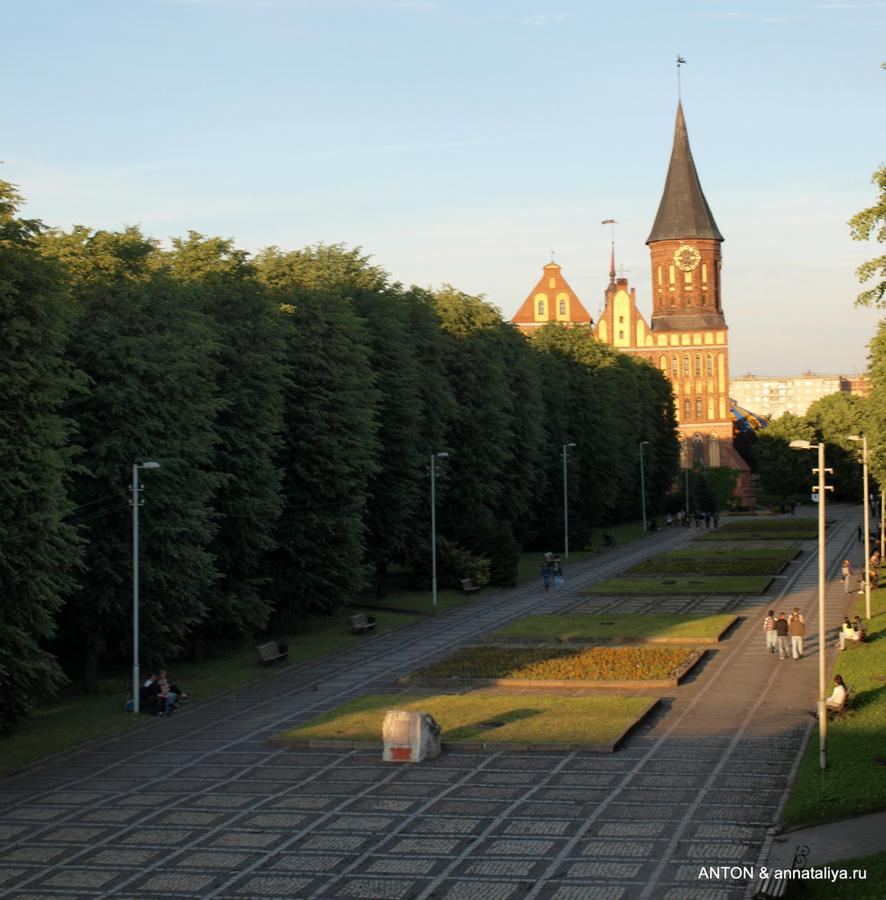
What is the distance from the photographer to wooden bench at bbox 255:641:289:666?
43719 millimetres

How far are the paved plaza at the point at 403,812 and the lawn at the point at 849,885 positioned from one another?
50.5 inches

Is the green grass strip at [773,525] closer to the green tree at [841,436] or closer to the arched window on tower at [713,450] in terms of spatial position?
the green tree at [841,436]

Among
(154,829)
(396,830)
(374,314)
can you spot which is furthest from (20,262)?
(374,314)

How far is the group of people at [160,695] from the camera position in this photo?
121 ft

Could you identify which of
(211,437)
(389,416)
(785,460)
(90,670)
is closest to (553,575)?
(389,416)

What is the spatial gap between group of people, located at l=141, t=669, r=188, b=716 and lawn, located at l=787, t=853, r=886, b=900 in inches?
905

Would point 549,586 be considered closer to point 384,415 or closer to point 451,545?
point 451,545

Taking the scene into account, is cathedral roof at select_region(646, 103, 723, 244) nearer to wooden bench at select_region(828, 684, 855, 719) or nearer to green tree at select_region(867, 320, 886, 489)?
green tree at select_region(867, 320, 886, 489)

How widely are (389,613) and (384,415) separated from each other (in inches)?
394

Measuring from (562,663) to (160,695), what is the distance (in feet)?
45.2

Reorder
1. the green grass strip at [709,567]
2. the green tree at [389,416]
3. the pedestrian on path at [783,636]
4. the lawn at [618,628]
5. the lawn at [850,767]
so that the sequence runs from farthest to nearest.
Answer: the green grass strip at [709,567], the green tree at [389,416], the lawn at [618,628], the pedestrian on path at [783,636], the lawn at [850,767]

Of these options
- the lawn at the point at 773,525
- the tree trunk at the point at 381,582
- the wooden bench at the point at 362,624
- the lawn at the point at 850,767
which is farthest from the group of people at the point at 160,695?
the lawn at the point at 773,525

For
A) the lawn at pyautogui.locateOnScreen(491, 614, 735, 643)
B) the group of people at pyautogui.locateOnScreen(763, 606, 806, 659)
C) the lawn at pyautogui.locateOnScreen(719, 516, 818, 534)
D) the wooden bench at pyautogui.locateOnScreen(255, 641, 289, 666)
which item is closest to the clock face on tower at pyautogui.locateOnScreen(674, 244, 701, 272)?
the lawn at pyautogui.locateOnScreen(719, 516, 818, 534)

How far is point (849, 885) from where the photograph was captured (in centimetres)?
1842
